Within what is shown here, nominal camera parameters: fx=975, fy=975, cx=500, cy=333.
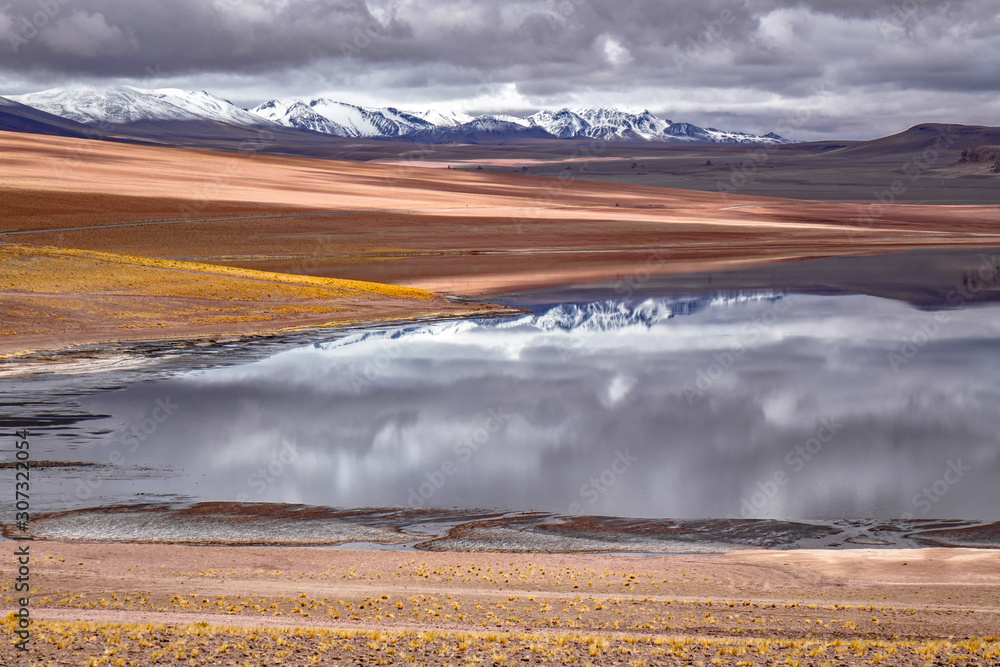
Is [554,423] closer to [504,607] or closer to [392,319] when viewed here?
[504,607]

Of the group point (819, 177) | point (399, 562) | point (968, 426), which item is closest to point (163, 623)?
point (399, 562)

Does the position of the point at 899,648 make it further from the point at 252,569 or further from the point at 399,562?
the point at 252,569

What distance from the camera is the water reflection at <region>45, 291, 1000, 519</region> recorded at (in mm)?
18406

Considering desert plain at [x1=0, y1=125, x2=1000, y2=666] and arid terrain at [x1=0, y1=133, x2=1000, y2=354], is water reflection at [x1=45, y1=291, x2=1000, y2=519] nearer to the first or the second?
desert plain at [x1=0, y1=125, x2=1000, y2=666]

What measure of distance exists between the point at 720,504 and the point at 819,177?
624ft

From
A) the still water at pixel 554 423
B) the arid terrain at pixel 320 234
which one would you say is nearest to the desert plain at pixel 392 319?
the arid terrain at pixel 320 234

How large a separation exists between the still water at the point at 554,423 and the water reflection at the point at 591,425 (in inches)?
3.1

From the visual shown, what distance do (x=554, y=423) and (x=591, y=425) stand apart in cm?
91

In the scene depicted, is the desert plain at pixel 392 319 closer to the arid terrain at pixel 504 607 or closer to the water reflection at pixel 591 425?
the arid terrain at pixel 504 607

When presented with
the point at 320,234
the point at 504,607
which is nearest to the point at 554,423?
the point at 504,607

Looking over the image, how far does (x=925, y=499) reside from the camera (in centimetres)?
1794

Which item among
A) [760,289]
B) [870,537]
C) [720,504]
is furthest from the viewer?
[760,289]

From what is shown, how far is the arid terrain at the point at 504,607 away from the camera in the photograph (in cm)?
975

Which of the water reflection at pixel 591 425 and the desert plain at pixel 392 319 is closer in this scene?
the desert plain at pixel 392 319
